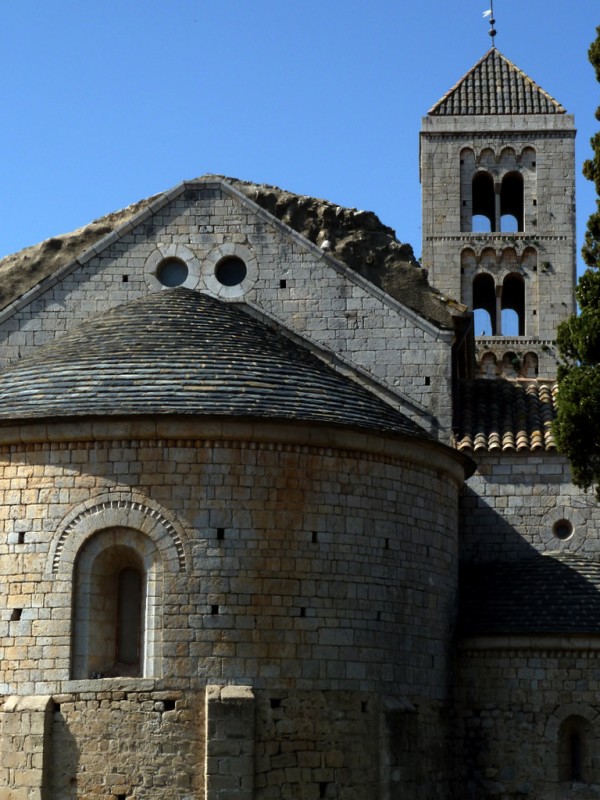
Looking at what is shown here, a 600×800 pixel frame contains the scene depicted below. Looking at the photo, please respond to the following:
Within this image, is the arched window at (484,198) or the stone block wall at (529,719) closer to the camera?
the stone block wall at (529,719)

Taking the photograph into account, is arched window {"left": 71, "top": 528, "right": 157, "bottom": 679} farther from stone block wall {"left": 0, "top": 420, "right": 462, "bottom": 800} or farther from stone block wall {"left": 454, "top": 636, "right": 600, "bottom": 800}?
stone block wall {"left": 454, "top": 636, "right": 600, "bottom": 800}

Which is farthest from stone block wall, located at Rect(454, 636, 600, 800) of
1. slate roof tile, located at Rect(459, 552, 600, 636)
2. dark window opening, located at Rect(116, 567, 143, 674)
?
dark window opening, located at Rect(116, 567, 143, 674)

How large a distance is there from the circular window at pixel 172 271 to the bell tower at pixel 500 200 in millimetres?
26832

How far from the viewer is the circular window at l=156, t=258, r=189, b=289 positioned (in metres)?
24.9

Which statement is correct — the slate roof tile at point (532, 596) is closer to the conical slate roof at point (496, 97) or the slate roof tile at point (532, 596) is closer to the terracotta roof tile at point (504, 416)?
the terracotta roof tile at point (504, 416)

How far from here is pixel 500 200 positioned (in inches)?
2069

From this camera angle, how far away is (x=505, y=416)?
25188mm

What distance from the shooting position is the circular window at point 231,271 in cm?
2497

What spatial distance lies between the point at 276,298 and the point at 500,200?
1149 inches

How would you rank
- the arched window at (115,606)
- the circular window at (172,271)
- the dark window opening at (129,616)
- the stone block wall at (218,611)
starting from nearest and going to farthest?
the stone block wall at (218,611), the arched window at (115,606), the dark window opening at (129,616), the circular window at (172,271)

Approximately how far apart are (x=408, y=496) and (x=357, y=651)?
237cm

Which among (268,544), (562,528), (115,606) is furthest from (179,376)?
(562,528)

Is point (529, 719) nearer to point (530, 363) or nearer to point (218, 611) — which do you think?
point (218, 611)

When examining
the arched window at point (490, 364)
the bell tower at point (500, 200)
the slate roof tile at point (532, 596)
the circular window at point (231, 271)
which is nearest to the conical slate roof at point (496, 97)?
the bell tower at point (500, 200)
